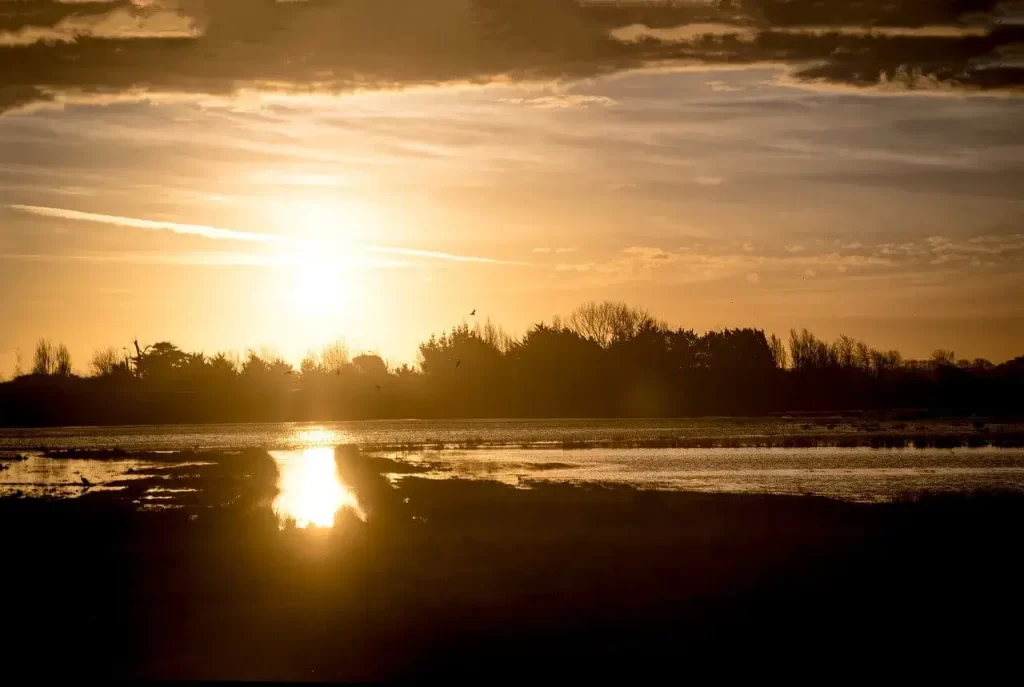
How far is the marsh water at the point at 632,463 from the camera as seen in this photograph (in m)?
42.7

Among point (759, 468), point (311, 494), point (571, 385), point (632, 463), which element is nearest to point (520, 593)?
point (311, 494)

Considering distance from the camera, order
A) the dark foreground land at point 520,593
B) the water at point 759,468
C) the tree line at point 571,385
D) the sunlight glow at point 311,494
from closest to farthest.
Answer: the dark foreground land at point 520,593, the sunlight glow at point 311,494, the water at point 759,468, the tree line at point 571,385

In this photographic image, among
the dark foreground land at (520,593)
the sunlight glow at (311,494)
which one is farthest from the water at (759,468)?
the dark foreground land at (520,593)

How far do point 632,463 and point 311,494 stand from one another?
69.0 feet

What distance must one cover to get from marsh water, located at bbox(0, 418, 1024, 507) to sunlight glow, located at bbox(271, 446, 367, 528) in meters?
0.07

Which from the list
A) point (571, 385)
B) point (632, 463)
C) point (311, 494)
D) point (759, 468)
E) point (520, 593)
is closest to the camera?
point (520, 593)

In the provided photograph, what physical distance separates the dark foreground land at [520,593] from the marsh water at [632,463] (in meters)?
6.39

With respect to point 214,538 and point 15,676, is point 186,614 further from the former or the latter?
point 214,538

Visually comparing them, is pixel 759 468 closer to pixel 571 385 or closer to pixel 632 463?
pixel 632 463

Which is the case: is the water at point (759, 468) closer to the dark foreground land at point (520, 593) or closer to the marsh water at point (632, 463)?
the marsh water at point (632, 463)

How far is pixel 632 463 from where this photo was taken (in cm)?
5794

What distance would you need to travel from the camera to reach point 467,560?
2427 centimetres

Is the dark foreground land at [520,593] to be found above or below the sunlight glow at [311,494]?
→ below

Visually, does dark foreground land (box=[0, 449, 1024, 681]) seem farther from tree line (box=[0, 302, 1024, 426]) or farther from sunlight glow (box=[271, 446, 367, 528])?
tree line (box=[0, 302, 1024, 426])
